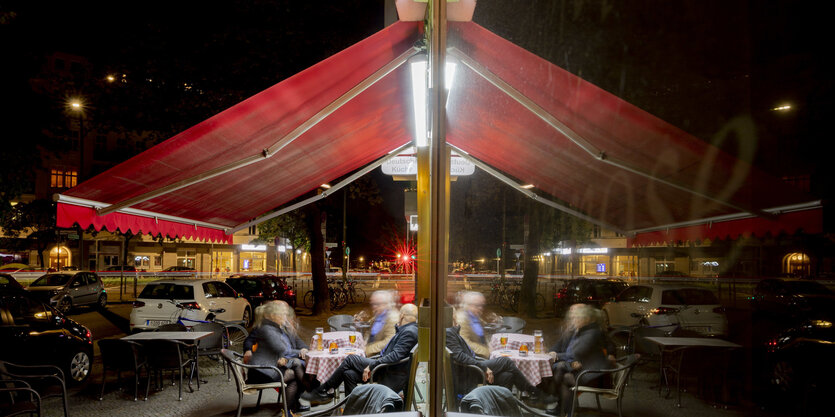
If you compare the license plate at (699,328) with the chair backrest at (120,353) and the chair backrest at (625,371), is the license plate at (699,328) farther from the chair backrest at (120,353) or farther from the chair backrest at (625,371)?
the chair backrest at (120,353)

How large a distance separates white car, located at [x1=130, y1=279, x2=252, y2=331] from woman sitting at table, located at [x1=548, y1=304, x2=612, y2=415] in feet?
22.7

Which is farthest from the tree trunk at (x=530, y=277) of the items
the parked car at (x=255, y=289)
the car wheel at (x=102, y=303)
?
the car wheel at (x=102, y=303)

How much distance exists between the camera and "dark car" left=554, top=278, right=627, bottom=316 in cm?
1361

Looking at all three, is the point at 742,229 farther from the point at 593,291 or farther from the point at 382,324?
the point at 593,291

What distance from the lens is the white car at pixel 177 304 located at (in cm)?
1058

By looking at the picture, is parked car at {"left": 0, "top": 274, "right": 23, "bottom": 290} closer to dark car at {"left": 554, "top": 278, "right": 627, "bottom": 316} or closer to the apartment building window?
dark car at {"left": 554, "top": 278, "right": 627, "bottom": 316}

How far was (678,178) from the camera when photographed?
3.35 meters

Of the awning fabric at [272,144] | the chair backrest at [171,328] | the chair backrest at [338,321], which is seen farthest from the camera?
the chair backrest at [338,321]

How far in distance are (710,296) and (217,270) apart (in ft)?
148

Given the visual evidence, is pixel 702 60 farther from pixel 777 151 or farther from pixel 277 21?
pixel 277 21

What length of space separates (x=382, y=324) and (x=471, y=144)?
355cm

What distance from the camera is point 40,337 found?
665 cm

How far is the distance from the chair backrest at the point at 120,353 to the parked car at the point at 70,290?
1161 cm

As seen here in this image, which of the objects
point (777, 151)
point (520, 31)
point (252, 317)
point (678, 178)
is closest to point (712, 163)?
point (678, 178)
